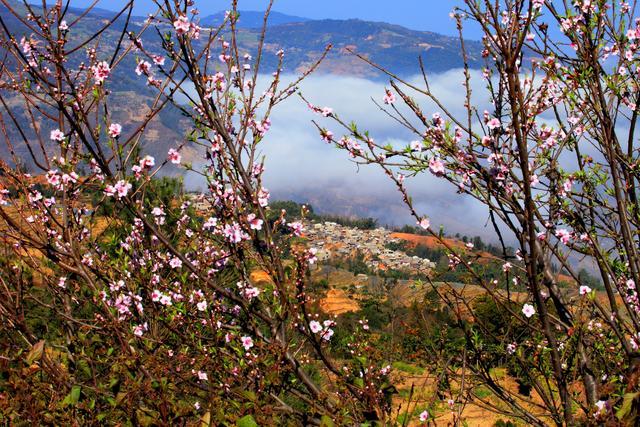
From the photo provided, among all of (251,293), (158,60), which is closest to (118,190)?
(251,293)

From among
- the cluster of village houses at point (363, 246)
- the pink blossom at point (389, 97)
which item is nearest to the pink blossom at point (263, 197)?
the pink blossom at point (389, 97)

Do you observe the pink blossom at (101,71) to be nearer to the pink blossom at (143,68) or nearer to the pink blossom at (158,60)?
the pink blossom at (158,60)

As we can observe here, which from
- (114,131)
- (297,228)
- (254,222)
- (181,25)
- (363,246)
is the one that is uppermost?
(181,25)

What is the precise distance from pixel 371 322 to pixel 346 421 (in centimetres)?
2860

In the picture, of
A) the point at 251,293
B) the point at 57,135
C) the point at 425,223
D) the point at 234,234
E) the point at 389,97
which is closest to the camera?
the point at 57,135

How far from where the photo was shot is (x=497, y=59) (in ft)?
9.98

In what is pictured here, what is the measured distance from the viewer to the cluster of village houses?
257 feet

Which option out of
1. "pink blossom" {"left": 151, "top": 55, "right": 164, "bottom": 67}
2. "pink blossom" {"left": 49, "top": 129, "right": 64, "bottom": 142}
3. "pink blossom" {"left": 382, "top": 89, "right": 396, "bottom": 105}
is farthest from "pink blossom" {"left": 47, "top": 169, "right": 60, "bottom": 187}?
"pink blossom" {"left": 382, "top": 89, "right": 396, "bottom": 105}

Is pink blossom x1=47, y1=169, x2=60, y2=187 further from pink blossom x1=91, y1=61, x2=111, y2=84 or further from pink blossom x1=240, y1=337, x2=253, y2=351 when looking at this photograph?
pink blossom x1=240, y1=337, x2=253, y2=351

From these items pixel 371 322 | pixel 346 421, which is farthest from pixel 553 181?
pixel 371 322

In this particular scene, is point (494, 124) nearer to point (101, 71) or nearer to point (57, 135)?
point (101, 71)

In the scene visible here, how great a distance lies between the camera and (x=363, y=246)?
92250 millimetres

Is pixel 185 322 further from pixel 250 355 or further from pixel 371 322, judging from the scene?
pixel 371 322

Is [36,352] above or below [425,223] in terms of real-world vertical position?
below
